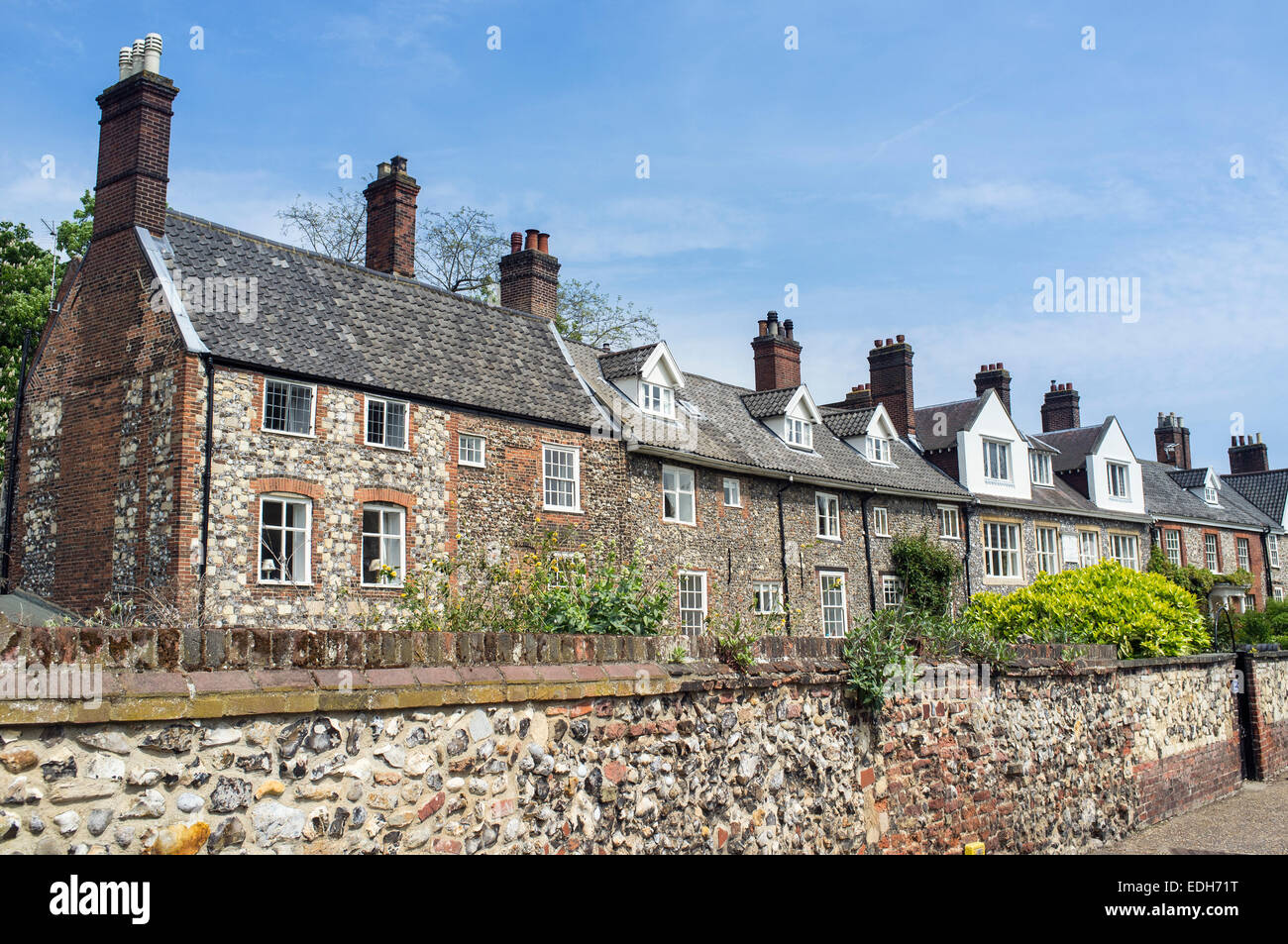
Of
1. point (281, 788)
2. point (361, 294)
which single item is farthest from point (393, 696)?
point (361, 294)

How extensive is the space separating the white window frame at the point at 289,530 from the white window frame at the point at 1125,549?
106ft

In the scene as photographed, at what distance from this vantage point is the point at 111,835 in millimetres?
4848

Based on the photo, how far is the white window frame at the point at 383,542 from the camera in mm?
19281

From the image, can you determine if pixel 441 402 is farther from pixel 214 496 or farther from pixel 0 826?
pixel 0 826

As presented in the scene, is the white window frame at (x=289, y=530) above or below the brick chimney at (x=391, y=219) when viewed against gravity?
below

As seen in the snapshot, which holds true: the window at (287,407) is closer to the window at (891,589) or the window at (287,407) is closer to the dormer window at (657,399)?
the dormer window at (657,399)

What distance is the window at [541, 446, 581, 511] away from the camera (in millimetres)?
22875

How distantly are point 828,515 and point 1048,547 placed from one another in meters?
12.1

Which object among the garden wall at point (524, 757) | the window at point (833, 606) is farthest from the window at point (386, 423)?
the window at point (833, 606)

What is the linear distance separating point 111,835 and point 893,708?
7.52m

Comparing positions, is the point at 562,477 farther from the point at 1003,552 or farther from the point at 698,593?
the point at 1003,552

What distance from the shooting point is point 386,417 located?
66.2 ft

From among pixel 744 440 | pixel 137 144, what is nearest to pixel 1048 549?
pixel 744 440
